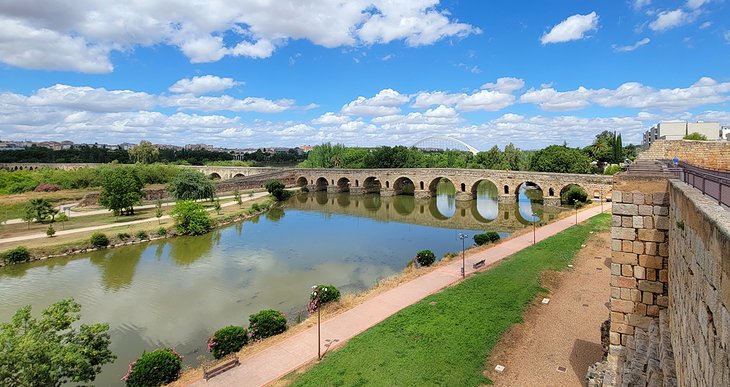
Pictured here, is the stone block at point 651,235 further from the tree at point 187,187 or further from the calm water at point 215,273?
the tree at point 187,187

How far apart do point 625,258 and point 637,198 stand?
110cm

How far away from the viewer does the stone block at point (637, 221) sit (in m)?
6.89

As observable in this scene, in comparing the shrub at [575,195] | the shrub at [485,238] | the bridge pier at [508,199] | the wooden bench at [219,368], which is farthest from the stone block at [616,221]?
the bridge pier at [508,199]

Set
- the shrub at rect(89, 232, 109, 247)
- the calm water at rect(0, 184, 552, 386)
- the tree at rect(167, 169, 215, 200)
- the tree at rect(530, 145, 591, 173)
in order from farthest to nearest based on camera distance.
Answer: the tree at rect(530, 145, 591, 173) < the tree at rect(167, 169, 215, 200) < the shrub at rect(89, 232, 109, 247) < the calm water at rect(0, 184, 552, 386)

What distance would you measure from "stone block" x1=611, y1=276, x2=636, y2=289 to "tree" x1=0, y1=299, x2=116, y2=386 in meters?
10.5

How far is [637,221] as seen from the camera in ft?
22.7

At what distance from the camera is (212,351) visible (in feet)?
35.0

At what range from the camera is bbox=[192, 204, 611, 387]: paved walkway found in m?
9.38

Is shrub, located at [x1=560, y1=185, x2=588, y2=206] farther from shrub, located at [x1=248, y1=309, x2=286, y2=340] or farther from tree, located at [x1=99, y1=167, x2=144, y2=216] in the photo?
tree, located at [x1=99, y1=167, x2=144, y2=216]

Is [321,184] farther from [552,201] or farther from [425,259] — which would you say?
[425,259]

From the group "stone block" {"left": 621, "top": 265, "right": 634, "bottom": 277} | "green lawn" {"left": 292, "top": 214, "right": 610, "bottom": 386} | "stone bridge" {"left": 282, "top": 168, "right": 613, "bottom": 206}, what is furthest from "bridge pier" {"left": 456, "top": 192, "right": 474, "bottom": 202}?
"stone block" {"left": 621, "top": 265, "right": 634, "bottom": 277}

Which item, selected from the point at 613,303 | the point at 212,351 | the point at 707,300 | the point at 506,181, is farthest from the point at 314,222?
the point at 707,300

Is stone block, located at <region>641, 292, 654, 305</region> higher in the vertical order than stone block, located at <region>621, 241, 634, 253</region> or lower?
lower

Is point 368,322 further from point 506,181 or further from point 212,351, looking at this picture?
point 506,181
